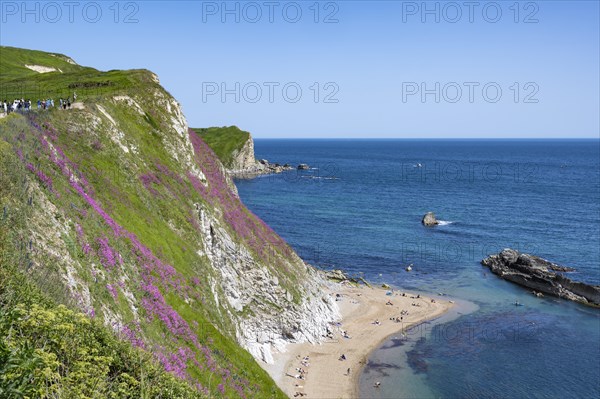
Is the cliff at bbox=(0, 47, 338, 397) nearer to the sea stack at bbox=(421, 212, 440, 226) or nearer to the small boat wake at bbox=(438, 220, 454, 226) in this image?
the sea stack at bbox=(421, 212, 440, 226)

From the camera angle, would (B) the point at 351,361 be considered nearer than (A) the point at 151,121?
Yes

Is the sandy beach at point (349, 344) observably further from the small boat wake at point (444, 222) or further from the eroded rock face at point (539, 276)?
the small boat wake at point (444, 222)

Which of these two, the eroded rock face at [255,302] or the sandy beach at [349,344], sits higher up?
the eroded rock face at [255,302]

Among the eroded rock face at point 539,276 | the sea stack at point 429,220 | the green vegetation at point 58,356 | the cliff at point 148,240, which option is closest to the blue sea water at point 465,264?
the eroded rock face at point 539,276

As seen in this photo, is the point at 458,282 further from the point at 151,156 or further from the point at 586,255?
the point at 151,156

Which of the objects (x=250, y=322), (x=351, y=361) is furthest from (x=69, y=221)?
(x=351, y=361)

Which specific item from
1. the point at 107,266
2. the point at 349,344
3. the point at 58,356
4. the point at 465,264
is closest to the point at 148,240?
the point at 107,266

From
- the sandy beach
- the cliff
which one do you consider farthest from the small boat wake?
the cliff
